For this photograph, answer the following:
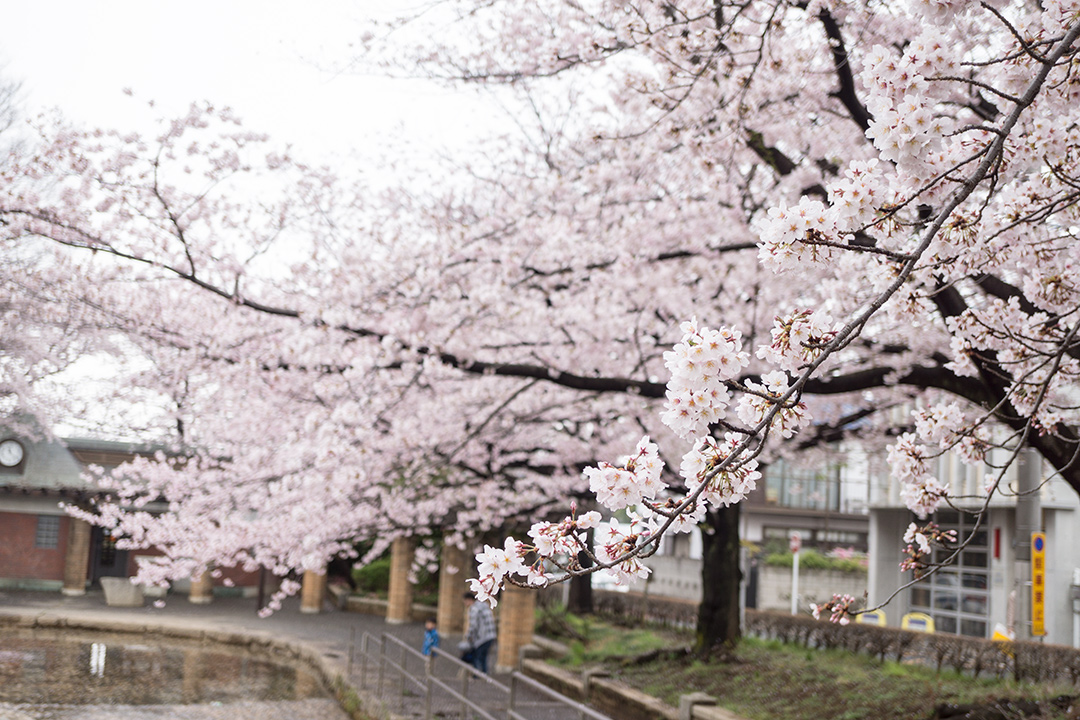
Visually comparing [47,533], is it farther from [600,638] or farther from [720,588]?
[720,588]

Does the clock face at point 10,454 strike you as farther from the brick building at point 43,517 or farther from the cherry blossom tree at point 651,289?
the cherry blossom tree at point 651,289

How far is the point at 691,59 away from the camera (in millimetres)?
5754

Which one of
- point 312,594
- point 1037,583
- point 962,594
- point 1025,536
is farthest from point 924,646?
point 312,594

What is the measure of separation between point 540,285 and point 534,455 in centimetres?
392

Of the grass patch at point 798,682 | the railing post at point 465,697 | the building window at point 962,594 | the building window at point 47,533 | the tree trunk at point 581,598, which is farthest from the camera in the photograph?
the building window at point 47,533

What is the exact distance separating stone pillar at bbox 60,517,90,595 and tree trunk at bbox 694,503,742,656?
22733 millimetres

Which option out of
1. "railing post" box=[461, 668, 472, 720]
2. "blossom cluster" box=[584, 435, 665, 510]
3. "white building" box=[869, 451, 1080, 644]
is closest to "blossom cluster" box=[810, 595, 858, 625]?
"blossom cluster" box=[584, 435, 665, 510]

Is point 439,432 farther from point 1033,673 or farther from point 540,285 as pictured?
point 1033,673

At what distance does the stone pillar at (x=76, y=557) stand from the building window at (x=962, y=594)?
79.8 feet

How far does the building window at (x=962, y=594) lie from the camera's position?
1781 centimetres

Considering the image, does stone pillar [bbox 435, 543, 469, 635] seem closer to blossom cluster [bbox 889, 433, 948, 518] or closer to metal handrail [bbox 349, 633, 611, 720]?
metal handrail [bbox 349, 633, 611, 720]

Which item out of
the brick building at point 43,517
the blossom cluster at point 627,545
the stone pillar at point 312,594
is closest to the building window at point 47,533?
the brick building at point 43,517

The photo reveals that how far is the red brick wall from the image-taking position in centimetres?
2750

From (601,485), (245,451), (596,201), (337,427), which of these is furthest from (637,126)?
(601,485)
